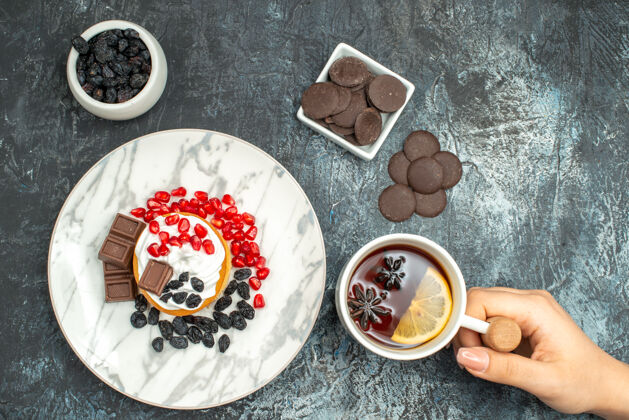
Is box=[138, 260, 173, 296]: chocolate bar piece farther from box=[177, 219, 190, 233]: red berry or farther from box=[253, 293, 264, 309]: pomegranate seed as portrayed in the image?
box=[253, 293, 264, 309]: pomegranate seed

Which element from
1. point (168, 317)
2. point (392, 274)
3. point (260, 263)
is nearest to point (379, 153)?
point (392, 274)

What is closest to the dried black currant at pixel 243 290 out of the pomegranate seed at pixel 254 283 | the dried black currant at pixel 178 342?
the pomegranate seed at pixel 254 283

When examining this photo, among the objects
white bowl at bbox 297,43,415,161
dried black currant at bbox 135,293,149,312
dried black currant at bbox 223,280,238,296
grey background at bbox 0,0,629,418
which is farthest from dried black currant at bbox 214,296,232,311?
white bowl at bbox 297,43,415,161

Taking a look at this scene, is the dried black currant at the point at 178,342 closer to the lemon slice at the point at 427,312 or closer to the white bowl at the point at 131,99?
the lemon slice at the point at 427,312

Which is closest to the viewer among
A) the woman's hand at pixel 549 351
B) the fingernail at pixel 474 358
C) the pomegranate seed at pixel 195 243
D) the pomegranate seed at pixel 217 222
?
the fingernail at pixel 474 358

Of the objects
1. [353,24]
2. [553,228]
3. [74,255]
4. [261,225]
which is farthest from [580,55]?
[74,255]

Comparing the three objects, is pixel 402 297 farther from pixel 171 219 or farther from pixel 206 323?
pixel 171 219
